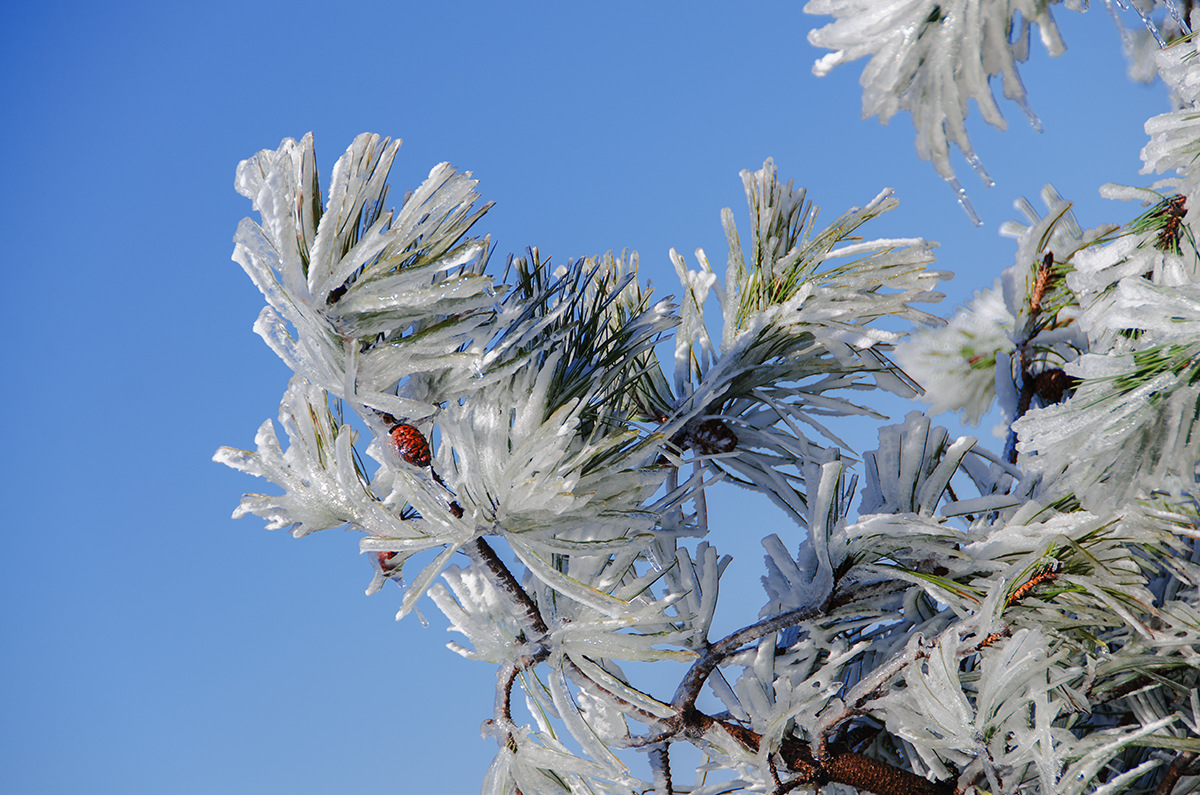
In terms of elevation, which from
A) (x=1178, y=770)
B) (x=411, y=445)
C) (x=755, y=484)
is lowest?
(x=1178, y=770)

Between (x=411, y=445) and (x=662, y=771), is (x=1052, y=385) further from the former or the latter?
(x=411, y=445)

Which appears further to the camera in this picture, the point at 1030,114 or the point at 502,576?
the point at 1030,114

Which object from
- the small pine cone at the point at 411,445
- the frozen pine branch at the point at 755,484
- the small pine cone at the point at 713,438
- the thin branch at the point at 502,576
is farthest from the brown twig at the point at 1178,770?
the small pine cone at the point at 411,445

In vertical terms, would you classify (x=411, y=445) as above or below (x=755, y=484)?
above

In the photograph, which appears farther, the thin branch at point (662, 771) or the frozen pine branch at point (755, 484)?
the thin branch at point (662, 771)

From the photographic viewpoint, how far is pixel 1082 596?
664 millimetres

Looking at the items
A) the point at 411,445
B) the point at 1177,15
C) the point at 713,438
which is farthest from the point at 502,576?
the point at 1177,15

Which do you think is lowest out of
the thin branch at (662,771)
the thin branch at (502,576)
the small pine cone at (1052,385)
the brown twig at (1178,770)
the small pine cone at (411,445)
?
the brown twig at (1178,770)

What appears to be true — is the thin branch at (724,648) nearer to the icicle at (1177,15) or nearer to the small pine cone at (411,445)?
the small pine cone at (411,445)

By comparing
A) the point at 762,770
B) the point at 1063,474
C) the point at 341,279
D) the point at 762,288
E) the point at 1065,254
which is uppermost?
the point at 341,279

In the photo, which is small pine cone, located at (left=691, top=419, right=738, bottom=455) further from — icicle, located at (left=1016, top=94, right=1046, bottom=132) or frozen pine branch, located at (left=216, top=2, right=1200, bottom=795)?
icicle, located at (left=1016, top=94, right=1046, bottom=132)

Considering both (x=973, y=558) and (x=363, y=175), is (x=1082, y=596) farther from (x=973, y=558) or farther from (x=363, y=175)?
(x=363, y=175)

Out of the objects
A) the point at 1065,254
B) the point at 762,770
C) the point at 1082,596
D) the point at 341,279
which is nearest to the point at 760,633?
the point at 762,770

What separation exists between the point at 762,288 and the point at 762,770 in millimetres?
459
